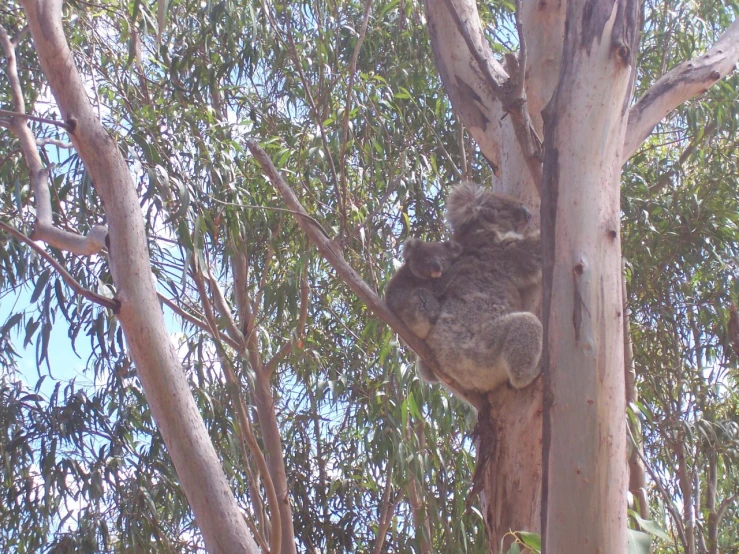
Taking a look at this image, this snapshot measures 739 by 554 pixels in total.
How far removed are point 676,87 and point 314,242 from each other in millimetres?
1111

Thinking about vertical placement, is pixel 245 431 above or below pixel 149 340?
above

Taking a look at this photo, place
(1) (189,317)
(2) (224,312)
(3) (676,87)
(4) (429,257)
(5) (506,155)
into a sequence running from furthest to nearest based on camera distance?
(2) (224,312), (1) (189,317), (4) (429,257), (5) (506,155), (3) (676,87)

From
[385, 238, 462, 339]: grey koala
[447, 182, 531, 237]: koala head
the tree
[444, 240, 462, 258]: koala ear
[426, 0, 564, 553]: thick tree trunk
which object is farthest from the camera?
[444, 240, 462, 258]: koala ear

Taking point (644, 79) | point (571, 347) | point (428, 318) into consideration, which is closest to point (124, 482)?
point (428, 318)

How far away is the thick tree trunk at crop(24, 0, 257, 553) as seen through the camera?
76.1 inches

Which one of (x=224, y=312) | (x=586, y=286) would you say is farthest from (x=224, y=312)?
(x=586, y=286)

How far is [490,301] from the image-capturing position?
2506 millimetres

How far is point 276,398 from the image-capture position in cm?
446

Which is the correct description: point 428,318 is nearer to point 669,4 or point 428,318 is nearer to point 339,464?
point 339,464

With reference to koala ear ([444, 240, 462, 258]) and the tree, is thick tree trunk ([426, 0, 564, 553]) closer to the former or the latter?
the tree

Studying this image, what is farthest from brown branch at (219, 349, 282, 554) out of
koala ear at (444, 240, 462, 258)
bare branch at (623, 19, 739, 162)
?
bare branch at (623, 19, 739, 162)

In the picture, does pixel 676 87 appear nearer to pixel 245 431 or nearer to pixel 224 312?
pixel 245 431

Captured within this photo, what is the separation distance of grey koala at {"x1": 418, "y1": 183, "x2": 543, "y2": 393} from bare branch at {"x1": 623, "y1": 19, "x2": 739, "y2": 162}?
43 centimetres

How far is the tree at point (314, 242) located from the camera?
1.54 metres
